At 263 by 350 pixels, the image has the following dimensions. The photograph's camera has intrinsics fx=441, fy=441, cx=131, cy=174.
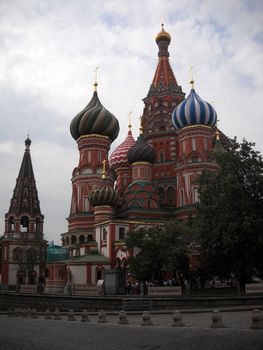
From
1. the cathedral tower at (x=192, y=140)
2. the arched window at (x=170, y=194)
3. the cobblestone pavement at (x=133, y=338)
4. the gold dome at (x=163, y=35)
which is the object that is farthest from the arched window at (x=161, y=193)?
the cobblestone pavement at (x=133, y=338)

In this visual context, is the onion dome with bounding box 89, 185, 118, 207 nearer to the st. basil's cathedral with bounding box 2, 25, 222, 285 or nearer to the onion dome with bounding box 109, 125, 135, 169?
the st. basil's cathedral with bounding box 2, 25, 222, 285

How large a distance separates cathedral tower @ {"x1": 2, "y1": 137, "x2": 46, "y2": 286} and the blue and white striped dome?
23165 mm

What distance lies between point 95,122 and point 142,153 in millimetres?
7156

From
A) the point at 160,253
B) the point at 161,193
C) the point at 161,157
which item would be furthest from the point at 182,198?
the point at 160,253

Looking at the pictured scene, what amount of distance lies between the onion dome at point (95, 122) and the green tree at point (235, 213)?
27.2 meters

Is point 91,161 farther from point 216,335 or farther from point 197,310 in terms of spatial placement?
point 216,335

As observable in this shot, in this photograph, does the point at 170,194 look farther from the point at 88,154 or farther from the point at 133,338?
the point at 133,338

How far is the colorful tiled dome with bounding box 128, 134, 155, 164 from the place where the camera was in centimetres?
5088

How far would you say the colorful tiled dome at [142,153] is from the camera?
167 feet

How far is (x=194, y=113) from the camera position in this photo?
48406 mm

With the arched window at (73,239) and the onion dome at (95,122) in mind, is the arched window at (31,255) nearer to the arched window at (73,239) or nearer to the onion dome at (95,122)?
the arched window at (73,239)

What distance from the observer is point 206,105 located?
1923 inches

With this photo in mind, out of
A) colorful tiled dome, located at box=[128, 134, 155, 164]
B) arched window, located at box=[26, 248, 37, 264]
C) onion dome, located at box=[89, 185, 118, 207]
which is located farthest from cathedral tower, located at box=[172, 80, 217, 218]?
arched window, located at box=[26, 248, 37, 264]

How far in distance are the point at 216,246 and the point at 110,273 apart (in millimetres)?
7840
